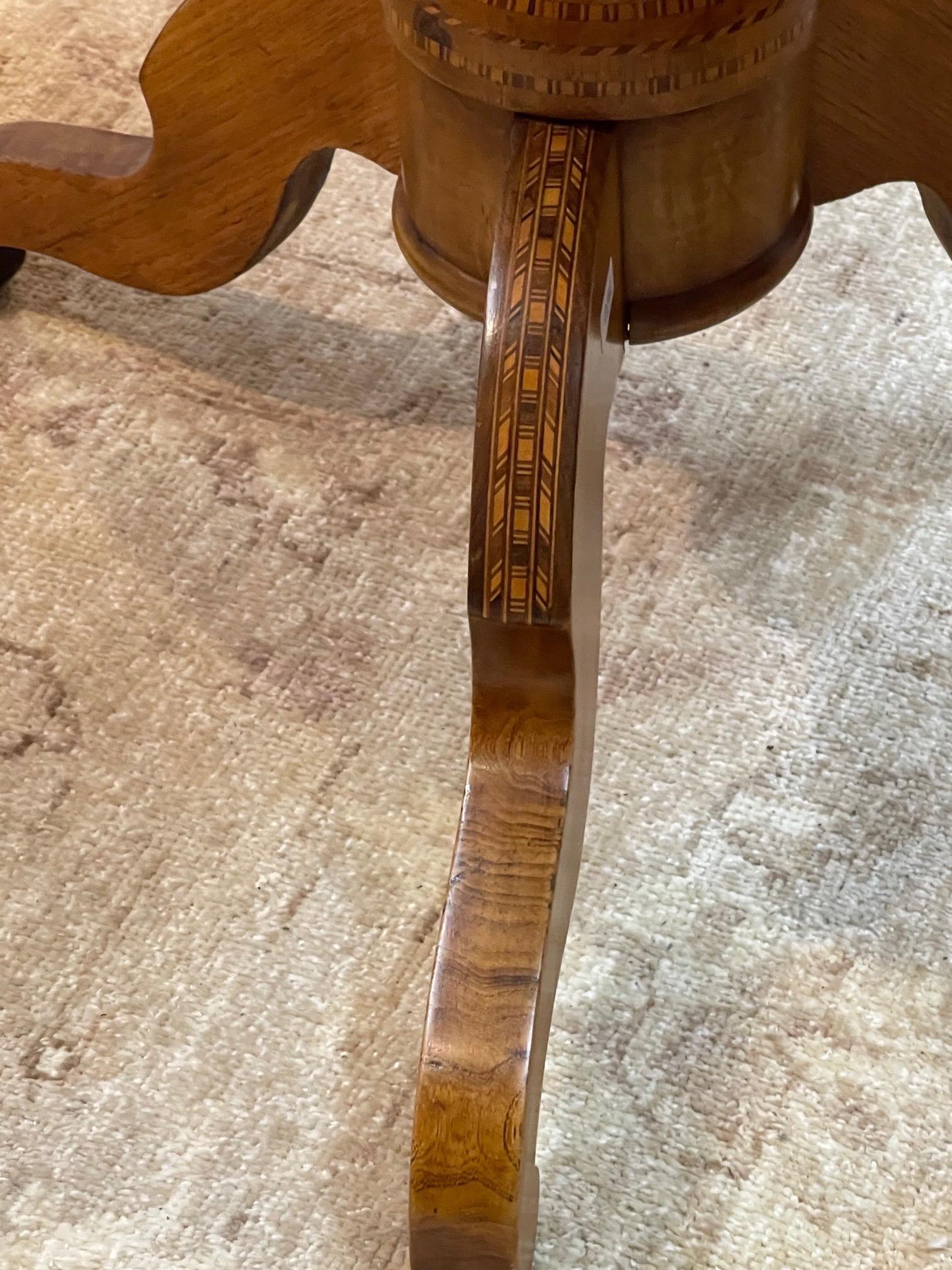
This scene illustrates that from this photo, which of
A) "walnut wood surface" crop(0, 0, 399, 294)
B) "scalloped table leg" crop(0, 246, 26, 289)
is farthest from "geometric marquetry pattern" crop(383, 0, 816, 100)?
"scalloped table leg" crop(0, 246, 26, 289)

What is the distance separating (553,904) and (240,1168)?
0.18 meters

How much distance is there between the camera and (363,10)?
73cm

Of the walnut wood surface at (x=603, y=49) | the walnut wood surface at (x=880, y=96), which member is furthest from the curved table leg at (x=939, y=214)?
the walnut wood surface at (x=603, y=49)

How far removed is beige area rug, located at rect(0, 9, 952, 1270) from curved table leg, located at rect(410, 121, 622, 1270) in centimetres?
10

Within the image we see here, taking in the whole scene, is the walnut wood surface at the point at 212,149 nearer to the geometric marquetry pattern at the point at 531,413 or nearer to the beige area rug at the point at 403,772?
the beige area rug at the point at 403,772

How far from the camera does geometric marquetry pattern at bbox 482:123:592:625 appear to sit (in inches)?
22.8

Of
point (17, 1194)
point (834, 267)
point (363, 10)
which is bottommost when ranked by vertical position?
Result: point (17, 1194)

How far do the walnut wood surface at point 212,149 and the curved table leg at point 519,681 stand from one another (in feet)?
0.62

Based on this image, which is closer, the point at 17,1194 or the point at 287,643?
the point at 17,1194

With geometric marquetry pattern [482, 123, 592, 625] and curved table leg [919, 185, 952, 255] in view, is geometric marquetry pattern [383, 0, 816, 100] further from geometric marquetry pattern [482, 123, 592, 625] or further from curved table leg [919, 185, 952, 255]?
curved table leg [919, 185, 952, 255]

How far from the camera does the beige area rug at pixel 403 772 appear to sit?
669mm

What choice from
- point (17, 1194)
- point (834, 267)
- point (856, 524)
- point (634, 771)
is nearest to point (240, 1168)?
point (17, 1194)

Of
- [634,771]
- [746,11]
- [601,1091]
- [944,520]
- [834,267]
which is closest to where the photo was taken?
[746,11]

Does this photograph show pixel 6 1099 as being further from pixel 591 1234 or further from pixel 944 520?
pixel 944 520
